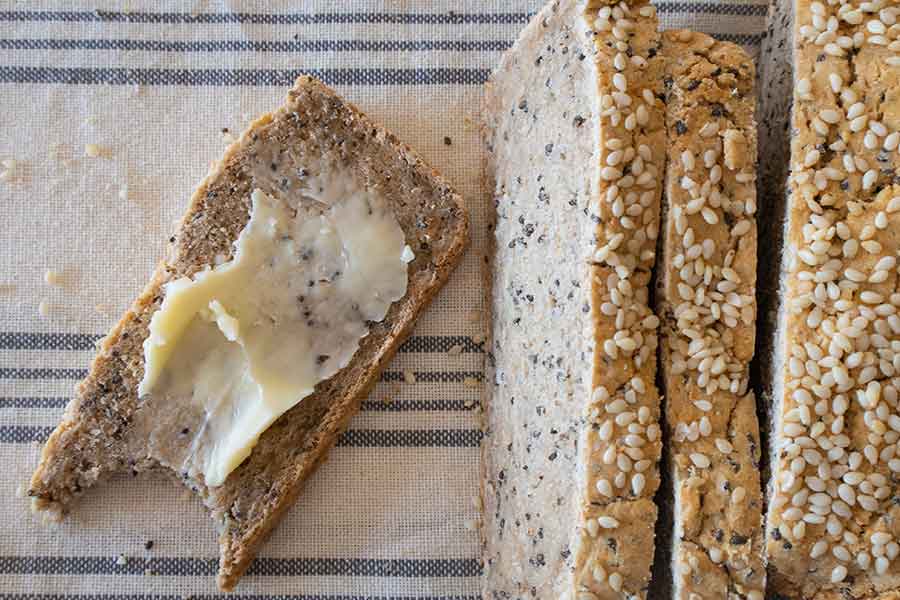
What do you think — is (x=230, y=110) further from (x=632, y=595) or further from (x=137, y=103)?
(x=632, y=595)

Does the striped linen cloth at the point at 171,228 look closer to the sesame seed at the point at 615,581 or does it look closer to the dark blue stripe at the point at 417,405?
the dark blue stripe at the point at 417,405

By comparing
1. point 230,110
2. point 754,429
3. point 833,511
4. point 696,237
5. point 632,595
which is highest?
point 230,110

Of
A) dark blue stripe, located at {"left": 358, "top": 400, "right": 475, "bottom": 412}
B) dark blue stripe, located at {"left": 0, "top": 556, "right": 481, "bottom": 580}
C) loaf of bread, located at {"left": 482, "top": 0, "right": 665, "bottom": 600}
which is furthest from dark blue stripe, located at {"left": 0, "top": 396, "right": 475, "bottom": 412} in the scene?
dark blue stripe, located at {"left": 0, "top": 556, "right": 481, "bottom": 580}

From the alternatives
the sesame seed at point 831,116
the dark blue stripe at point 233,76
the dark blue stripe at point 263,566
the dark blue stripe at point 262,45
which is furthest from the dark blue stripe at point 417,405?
the sesame seed at point 831,116

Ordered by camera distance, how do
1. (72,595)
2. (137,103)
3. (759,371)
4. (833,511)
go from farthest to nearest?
(137,103), (72,595), (759,371), (833,511)

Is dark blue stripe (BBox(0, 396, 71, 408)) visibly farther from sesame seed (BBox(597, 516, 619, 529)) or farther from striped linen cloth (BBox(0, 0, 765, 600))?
sesame seed (BBox(597, 516, 619, 529))

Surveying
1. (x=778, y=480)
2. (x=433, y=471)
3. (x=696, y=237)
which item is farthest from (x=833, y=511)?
(x=433, y=471)
